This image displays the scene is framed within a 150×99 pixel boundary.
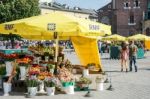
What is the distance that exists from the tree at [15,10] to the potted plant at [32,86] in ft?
155

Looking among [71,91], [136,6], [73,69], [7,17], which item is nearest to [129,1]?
[136,6]

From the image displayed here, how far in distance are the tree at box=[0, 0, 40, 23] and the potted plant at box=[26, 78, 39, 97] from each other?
47.1 metres

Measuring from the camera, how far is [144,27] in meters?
92.9

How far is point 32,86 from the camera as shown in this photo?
16.6 meters

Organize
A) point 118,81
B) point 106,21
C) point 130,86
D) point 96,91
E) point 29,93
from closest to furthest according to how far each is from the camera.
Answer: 1. point 29,93
2. point 96,91
3. point 130,86
4. point 118,81
5. point 106,21

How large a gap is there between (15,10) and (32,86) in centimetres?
4765

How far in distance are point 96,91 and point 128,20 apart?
3029 inches

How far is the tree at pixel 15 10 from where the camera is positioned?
6318 cm

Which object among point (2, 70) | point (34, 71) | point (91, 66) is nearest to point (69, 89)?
point (34, 71)

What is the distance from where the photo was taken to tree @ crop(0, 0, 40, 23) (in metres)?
63.2

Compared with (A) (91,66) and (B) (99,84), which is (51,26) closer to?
(B) (99,84)

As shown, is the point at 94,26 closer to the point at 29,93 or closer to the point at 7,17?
the point at 29,93

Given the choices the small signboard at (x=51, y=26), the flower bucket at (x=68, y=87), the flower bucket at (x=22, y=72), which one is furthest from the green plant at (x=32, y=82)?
the small signboard at (x=51, y=26)

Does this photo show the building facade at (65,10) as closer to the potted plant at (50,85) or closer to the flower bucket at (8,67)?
the flower bucket at (8,67)
